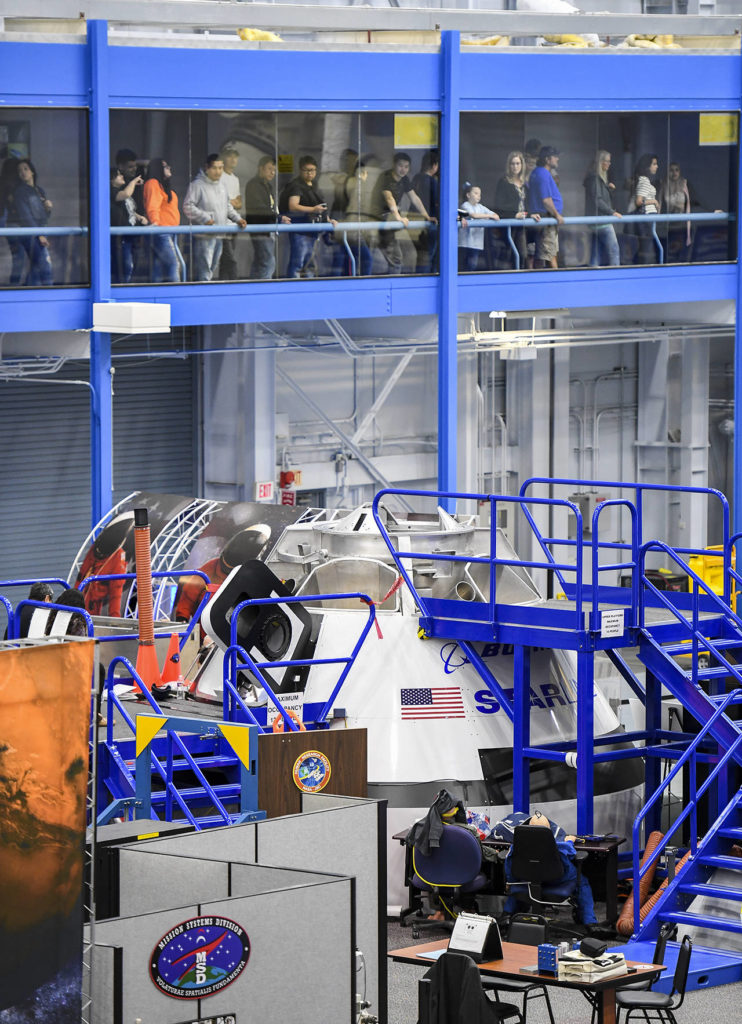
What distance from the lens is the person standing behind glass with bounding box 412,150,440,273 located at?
24.0m

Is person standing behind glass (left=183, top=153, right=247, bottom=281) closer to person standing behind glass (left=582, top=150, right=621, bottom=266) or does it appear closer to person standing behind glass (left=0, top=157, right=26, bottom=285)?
person standing behind glass (left=0, top=157, right=26, bottom=285)

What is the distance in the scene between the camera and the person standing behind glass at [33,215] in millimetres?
21062

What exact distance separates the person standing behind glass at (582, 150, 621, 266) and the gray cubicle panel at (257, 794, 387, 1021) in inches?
593

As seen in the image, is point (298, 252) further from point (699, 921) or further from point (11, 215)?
point (699, 921)

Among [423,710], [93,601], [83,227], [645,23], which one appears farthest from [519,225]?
[423,710]

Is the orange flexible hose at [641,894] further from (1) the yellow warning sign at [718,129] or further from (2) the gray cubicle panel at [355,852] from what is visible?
(1) the yellow warning sign at [718,129]

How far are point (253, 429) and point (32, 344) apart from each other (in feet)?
16.6

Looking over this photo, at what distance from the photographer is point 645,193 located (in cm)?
2584

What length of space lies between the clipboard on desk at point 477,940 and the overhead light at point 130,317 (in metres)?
11.0

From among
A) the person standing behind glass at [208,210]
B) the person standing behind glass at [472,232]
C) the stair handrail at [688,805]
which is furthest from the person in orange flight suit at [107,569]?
the stair handrail at [688,805]

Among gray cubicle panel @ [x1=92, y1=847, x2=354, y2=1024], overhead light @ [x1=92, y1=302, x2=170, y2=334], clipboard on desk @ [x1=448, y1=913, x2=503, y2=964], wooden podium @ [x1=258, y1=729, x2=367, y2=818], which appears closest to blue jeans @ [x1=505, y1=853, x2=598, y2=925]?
wooden podium @ [x1=258, y1=729, x2=367, y2=818]

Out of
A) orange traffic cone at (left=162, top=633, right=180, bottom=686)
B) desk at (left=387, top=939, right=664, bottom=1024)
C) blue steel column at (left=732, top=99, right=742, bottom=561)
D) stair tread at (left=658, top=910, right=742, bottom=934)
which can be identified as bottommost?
stair tread at (left=658, top=910, right=742, bottom=934)

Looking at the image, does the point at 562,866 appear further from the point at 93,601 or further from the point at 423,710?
the point at 93,601

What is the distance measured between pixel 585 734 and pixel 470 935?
3.59 m
